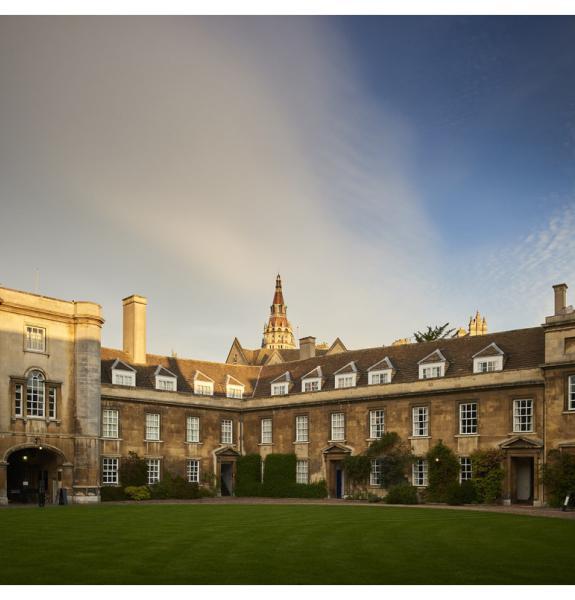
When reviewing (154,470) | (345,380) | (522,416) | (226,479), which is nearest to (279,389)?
(345,380)

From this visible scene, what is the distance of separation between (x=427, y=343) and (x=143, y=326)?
1632cm

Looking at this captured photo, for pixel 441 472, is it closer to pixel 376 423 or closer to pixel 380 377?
pixel 376 423

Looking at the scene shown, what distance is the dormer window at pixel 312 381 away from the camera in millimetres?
44094

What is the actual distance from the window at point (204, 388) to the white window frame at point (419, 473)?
13.9 m

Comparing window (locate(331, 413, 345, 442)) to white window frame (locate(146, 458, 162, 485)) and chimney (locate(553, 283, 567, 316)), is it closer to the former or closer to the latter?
white window frame (locate(146, 458, 162, 485))

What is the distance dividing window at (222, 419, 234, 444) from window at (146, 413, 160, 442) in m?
4.97

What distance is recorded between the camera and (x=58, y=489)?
36062 millimetres

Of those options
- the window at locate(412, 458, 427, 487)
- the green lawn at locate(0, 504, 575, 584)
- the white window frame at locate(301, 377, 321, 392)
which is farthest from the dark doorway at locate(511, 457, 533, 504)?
the green lawn at locate(0, 504, 575, 584)

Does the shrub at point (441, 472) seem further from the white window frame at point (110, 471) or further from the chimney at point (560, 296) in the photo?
the white window frame at point (110, 471)

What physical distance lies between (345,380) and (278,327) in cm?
10175

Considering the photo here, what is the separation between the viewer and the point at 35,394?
35906mm

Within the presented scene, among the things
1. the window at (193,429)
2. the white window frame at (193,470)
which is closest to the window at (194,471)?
the white window frame at (193,470)

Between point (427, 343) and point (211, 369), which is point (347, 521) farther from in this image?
point (211, 369)
